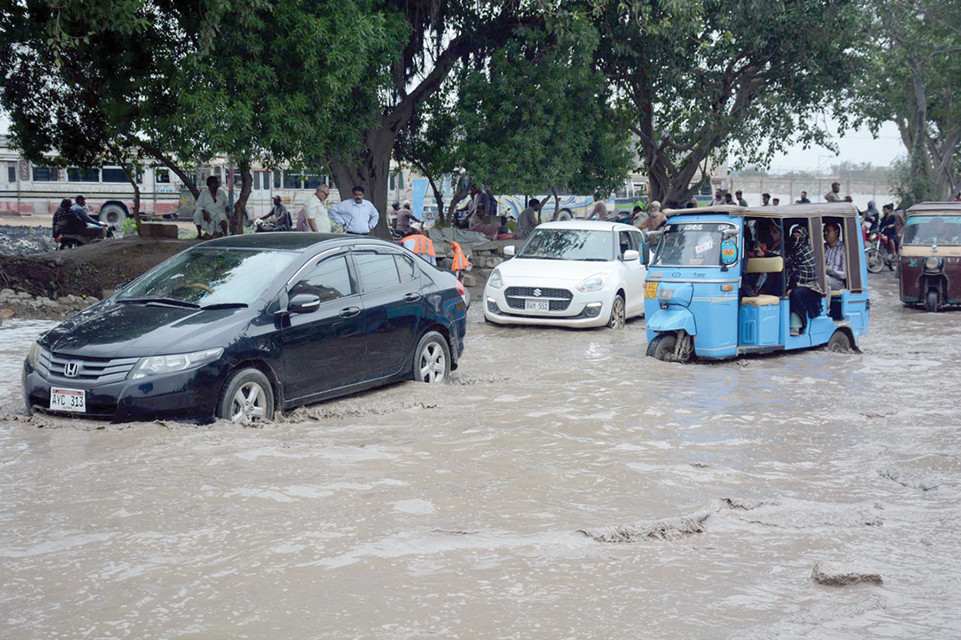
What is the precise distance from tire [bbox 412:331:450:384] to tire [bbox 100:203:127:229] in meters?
29.8

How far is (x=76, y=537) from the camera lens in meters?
5.29

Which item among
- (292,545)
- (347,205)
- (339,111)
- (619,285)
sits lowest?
(292,545)

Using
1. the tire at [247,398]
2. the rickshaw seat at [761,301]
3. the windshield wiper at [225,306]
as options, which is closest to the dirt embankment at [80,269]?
the windshield wiper at [225,306]

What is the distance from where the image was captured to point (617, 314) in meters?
15.3

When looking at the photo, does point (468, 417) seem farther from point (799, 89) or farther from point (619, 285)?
point (799, 89)

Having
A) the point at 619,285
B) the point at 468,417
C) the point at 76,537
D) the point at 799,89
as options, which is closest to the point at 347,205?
the point at 619,285

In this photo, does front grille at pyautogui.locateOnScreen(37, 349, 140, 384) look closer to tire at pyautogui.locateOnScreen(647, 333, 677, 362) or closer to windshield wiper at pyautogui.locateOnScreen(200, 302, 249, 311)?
windshield wiper at pyautogui.locateOnScreen(200, 302, 249, 311)

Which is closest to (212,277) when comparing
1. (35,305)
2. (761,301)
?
(761,301)

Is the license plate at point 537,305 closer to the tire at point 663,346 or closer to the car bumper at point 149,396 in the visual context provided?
the tire at point 663,346

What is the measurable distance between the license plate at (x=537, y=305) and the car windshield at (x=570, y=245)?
4.08 ft

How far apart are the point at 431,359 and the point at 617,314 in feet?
19.6

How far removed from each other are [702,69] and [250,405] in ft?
65.8

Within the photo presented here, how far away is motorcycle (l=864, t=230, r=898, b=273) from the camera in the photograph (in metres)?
27.6

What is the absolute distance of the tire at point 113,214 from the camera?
36.9m
